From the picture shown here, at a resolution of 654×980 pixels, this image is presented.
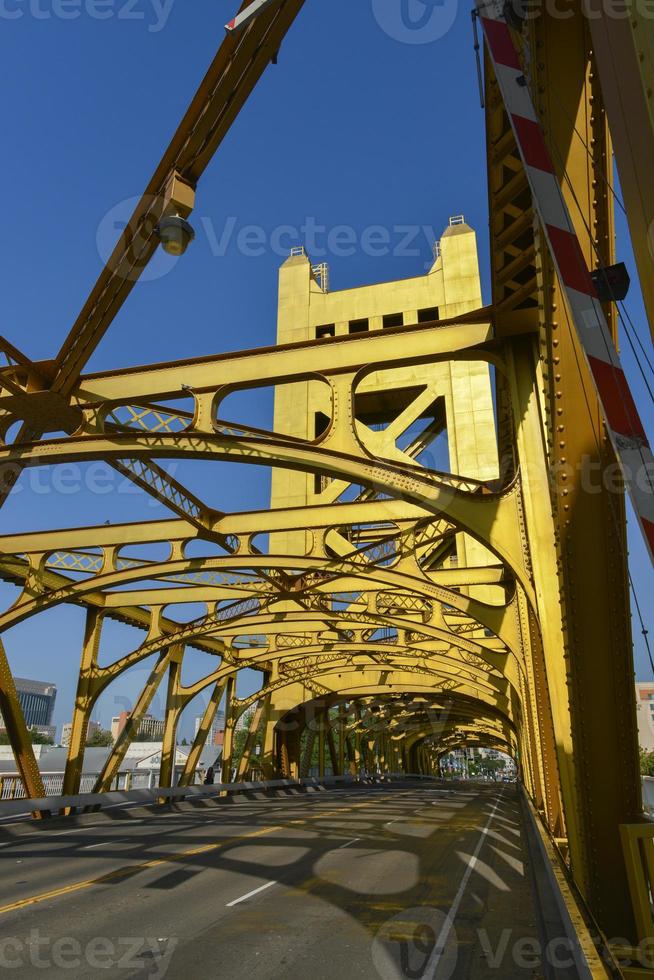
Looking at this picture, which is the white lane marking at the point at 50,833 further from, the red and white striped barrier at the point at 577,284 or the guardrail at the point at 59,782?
the red and white striped barrier at the point at 577,284

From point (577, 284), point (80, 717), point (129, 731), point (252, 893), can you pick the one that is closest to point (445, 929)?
point (252, 893)

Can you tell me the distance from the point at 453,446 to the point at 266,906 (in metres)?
17.6

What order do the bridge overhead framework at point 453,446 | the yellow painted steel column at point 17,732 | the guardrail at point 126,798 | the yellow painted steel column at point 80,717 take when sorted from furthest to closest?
the yellow painted steel column at point 80,717 < the yellow painted steel column at point 17,732 < the guardrail at point 126,798 < the bridge overhead framework at point 453,446

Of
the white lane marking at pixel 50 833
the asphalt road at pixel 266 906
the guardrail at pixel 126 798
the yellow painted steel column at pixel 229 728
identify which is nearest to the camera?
the asphalt road at pixel 266 906

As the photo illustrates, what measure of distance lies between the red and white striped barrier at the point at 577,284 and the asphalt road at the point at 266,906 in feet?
16.5

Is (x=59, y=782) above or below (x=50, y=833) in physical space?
above

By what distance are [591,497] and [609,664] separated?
1177 millimetres

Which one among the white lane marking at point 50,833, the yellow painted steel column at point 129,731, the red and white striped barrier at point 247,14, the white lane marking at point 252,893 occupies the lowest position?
the white lane marking at point 50,833

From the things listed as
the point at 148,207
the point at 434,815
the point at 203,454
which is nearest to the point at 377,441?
the point at 203,454

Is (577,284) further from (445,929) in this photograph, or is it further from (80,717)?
(80,717)

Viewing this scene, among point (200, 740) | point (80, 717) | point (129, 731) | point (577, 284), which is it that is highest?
point (577, 284)

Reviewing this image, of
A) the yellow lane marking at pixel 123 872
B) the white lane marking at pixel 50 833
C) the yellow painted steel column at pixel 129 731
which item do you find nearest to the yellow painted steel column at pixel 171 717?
the yellow painted steel column at pixel 129 731

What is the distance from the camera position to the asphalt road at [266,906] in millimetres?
6145

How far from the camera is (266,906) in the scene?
8.48 metres
